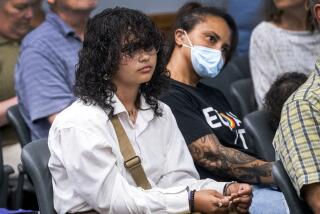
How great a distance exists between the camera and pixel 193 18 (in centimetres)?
351

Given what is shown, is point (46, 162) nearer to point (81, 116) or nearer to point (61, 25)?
point (81, 116)

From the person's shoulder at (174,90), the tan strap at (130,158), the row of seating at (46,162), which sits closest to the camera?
the row of seating at (46,162)

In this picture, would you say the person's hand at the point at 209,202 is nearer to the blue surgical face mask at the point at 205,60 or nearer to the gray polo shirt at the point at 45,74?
the blue surgical face mask at the point at 205,60

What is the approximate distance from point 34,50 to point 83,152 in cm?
122

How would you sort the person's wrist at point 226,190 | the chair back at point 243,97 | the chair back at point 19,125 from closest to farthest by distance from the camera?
the person's wrist at point 226,190, the chair back at point 19,125, the chair back at point 243,97

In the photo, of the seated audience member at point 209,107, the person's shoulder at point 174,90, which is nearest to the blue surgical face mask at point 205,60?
the seated audience member at point 209,107

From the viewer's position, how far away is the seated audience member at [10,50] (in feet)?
12.9

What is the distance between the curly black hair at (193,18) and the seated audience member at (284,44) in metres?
0.73

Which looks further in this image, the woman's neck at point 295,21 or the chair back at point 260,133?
the woman's neck at point 295,21

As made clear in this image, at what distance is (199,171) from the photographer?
3186mm

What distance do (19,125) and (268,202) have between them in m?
1.17

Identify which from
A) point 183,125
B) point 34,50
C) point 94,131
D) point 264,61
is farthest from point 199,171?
point 264,61

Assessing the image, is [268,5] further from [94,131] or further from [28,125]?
[94,131]

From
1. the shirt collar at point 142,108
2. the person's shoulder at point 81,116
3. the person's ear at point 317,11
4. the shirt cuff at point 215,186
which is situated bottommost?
the shirt cuff at point 215,186
